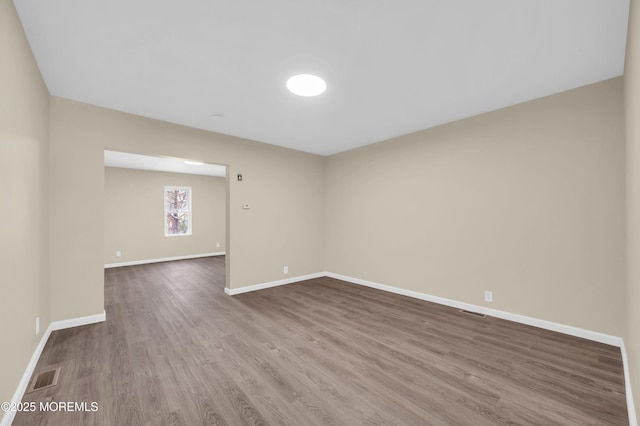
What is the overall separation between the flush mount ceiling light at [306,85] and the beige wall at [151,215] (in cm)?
638

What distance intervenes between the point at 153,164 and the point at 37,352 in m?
5.05

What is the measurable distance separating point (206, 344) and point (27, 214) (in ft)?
5.93

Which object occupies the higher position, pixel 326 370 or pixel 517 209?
pixel 517 209

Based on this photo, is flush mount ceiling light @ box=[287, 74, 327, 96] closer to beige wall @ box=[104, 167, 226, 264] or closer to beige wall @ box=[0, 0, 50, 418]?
beige wall @ box=[0, 0, 50, 418]

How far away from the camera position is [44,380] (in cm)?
195

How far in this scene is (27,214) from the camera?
6.44 feet

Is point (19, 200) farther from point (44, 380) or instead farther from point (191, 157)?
point (191, 157)

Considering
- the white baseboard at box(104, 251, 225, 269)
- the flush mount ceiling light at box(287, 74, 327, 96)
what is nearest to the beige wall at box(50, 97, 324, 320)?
the flush mount ceiling light at box(287, 74, 327, 96)

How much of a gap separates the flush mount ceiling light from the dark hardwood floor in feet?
8.44

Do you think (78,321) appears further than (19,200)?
Yes

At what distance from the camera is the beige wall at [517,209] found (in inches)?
98.1

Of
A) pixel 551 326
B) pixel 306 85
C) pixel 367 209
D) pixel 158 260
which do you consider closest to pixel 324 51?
pixel 306 85

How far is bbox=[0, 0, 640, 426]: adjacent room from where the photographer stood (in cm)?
166

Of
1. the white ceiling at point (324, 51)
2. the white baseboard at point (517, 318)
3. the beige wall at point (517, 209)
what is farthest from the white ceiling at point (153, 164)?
the white baseboard at point (517, 318)
